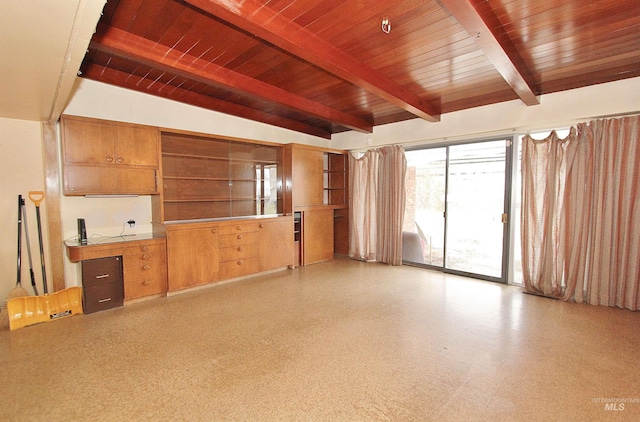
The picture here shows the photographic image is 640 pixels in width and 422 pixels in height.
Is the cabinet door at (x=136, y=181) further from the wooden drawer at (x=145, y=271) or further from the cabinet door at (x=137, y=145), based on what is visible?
the wooden drawer at (x=145, y=271)

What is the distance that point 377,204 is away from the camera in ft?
18.4

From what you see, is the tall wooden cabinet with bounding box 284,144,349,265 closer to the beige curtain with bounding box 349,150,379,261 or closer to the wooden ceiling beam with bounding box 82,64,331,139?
the beige curtain with bounding box 349,150,379,261

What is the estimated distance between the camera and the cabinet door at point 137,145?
3518 millimetres

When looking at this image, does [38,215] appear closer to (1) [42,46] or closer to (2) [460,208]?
(1) [42,46]

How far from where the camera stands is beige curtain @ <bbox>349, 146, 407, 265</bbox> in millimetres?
5230

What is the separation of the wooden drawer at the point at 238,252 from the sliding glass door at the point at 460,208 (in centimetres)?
269

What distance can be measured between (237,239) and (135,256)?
1317 mm

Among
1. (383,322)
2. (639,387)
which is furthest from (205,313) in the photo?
(639,387)

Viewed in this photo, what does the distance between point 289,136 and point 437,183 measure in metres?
2.76

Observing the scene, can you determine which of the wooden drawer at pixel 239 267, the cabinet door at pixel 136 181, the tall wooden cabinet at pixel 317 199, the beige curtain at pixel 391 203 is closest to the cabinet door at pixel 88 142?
the cabinet door at pixel 136 181

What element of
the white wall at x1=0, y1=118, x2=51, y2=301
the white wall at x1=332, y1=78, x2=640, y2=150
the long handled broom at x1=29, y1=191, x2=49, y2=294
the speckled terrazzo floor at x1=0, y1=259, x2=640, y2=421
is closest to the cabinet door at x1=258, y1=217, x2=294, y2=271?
the speckled terrazzo floor at x1=0, y1=259, x2=640, y2=421

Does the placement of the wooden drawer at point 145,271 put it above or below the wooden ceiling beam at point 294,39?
below

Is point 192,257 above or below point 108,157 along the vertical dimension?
below

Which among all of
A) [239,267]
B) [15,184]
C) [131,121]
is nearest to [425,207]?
[239,267]
